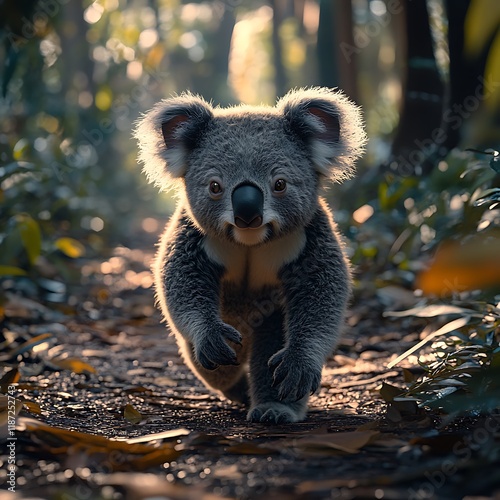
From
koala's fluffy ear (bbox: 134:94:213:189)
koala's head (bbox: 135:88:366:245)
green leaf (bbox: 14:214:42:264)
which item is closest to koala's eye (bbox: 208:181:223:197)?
koala's head (bbox: 135:88:366:245)

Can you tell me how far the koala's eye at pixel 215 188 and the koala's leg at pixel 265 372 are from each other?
1.98ft

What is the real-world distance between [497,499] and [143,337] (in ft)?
11.4

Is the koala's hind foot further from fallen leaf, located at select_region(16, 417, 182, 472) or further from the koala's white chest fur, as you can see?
fallen leaf, located at select_region(16, 417, 182, 472)

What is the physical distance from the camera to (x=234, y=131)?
2816 mm

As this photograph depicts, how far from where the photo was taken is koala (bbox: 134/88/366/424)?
2.67 m

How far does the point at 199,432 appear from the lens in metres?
2.31

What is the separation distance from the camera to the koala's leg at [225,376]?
3.10 meters

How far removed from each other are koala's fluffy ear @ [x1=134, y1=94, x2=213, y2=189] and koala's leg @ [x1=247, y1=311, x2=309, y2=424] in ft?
2.31

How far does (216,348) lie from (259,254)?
41 cm

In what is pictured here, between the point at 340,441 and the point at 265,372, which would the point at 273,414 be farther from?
the point at 340,441

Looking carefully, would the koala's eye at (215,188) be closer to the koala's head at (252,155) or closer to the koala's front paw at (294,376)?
the koala's head at (252,155)

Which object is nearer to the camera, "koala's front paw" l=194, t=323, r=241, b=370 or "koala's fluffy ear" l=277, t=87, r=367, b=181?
"koala's front paw" l=194, t=323, r=241, b=370

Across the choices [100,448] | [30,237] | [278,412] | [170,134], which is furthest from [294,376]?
[30,237]

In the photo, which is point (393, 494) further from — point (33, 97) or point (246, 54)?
point (246, 54)
